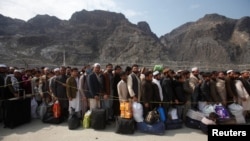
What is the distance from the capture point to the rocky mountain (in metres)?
84.6

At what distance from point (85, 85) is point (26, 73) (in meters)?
2.83

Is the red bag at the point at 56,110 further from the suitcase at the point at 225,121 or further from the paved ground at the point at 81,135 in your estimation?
the suitcase at the point at 225,121

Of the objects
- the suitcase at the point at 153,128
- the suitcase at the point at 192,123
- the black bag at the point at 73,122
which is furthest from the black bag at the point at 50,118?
the suitcase at the point at 192,123

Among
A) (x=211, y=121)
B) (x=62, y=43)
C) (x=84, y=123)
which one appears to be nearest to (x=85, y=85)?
(x=84, y=123)

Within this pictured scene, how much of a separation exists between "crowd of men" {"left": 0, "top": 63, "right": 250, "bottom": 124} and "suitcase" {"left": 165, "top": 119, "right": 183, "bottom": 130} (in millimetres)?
420

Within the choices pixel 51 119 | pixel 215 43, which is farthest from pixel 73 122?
pixel 215 43

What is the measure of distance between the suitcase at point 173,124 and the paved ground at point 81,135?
0.13 metres

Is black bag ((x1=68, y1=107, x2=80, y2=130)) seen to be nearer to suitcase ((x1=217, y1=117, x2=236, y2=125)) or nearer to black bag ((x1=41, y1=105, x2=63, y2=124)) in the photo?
black bag ((x1=41, y1=105, x2=63, y2=124))

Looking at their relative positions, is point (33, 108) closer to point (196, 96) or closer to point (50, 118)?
point (50, 118)

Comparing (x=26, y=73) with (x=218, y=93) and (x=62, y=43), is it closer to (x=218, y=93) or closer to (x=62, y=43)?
(x=218, y=93)

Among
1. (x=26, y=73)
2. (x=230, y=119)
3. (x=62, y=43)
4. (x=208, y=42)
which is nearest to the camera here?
(x=230, y=119)

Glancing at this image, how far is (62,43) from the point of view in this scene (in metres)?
94.1

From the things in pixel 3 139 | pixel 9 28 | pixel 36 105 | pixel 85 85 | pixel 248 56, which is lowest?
pixel 3 139

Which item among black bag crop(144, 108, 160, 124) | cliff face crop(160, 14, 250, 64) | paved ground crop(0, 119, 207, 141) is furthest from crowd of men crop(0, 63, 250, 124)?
cliff face crop(160, 14, 250, 64)
